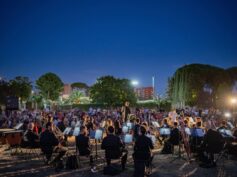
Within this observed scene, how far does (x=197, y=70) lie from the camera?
56500 mm

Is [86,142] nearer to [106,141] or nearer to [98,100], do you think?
[106,141]

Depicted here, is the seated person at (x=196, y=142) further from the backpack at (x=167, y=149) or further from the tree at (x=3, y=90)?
the tree at (x=3, y=90)

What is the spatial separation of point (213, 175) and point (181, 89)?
45.7 metres

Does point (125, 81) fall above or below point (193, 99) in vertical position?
above

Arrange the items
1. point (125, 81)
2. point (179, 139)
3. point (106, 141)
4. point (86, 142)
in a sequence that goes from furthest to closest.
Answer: point (125, 81) → point (179, 139) → point (86, 142) → point (106, 141)

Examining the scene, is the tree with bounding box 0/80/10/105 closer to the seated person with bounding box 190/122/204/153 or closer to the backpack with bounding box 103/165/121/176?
the seated person with bounding box 190/122/204/153

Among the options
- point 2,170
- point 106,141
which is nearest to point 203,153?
point 106,141

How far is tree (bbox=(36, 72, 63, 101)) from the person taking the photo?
82.4m

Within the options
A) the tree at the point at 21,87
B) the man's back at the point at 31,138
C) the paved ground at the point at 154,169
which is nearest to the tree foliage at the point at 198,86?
the tree at the point at 21,87

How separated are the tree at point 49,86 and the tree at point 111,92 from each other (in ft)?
99.0

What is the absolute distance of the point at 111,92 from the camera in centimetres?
5431

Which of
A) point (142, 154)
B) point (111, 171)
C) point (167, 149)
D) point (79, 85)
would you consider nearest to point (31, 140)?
point (111, 171)

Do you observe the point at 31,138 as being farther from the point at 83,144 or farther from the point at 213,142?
the point at 213,142

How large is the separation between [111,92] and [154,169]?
44459mm
